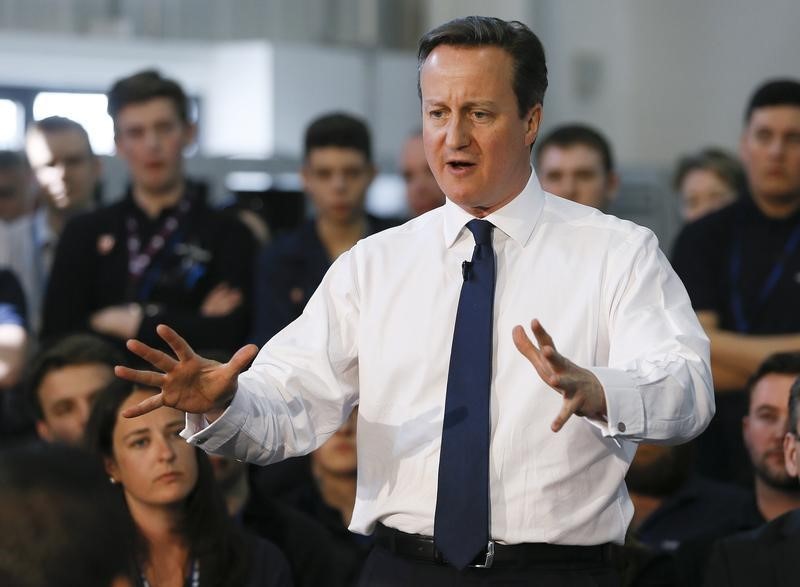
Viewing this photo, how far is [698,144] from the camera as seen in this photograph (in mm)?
9469

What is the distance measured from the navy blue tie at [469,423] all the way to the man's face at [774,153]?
1.94m

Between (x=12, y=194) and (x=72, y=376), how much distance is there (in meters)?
1.82

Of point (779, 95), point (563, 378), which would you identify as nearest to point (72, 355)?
point (563, 378)

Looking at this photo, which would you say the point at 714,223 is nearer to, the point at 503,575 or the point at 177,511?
the point at 177,511

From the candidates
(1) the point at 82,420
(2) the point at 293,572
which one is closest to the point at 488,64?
(2) the point at 293,572

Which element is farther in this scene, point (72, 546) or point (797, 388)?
point (797, 388)

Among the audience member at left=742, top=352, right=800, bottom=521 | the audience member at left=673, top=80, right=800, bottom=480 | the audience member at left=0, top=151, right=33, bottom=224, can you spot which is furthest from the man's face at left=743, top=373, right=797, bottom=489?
the audience member at left=0, top=151, right=33, bottom=224

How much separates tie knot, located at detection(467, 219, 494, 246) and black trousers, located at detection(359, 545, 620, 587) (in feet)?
1.88

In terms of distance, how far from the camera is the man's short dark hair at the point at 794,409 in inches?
118

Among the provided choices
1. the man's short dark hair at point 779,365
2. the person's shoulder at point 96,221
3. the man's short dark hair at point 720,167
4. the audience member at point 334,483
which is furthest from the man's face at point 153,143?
the man's short dark hair at point 720,167

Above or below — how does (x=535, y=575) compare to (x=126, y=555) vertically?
below

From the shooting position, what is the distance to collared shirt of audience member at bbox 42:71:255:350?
411 cm

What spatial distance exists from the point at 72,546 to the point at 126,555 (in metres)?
0.10

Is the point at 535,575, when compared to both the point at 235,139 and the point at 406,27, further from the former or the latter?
the point at 406,27
